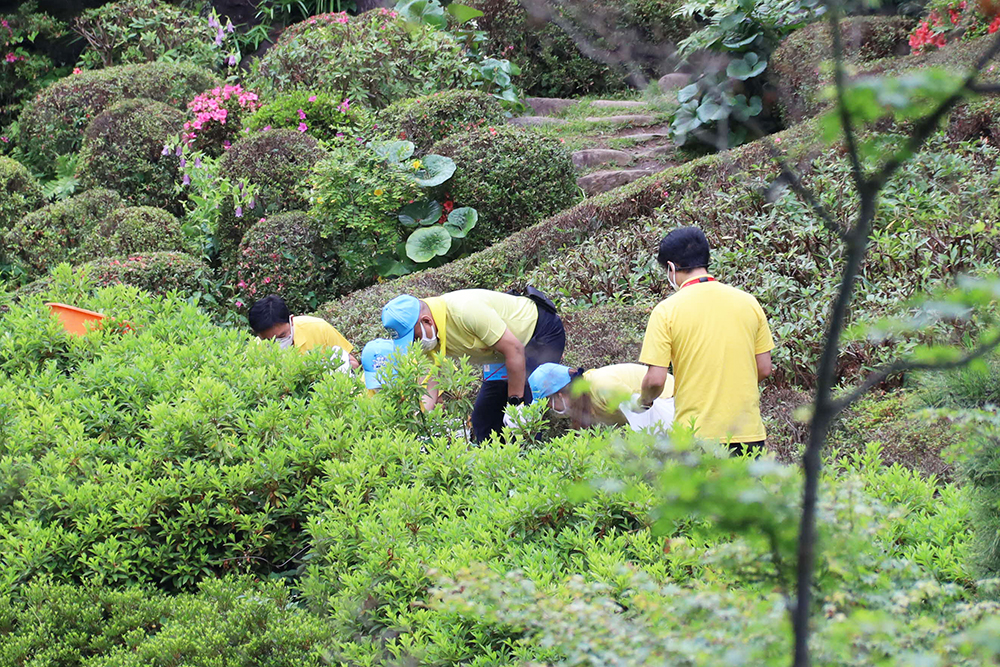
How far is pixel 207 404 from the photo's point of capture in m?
3.77

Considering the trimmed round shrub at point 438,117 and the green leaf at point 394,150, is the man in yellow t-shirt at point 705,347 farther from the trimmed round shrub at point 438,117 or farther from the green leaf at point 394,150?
the trimmed round shrub at point 438,117

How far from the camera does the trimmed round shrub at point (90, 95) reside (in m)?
11.9

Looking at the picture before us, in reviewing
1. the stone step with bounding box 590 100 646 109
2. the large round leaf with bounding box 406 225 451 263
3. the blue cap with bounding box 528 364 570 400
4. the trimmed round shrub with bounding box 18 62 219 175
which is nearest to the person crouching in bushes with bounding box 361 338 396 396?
the blue cap with bounding box 528 364 570 400

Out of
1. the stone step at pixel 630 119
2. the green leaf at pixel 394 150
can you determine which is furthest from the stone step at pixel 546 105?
the green leaf at pixel 394 150

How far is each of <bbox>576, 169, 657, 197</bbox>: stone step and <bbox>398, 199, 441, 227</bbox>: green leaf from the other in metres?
1.71

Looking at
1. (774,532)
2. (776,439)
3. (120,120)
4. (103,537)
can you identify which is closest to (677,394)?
(776,439)

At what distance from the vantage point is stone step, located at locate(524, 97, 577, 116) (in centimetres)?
1260

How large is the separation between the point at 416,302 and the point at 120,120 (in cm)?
806

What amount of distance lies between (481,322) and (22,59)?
13.0 metres

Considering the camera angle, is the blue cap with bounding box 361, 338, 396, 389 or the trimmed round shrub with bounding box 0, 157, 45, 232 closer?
the blue cap with bounding box 361, 338, 396, 389

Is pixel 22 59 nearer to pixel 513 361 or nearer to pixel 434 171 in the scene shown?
pixel 434 171

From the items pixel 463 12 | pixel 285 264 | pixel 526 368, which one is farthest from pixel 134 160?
pixel 526 368

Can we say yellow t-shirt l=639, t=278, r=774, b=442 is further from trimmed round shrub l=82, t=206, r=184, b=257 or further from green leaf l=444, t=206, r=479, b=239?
trimmed round shrub l=82, t=206, r=184, b=257

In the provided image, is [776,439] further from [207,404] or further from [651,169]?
[651,169]
